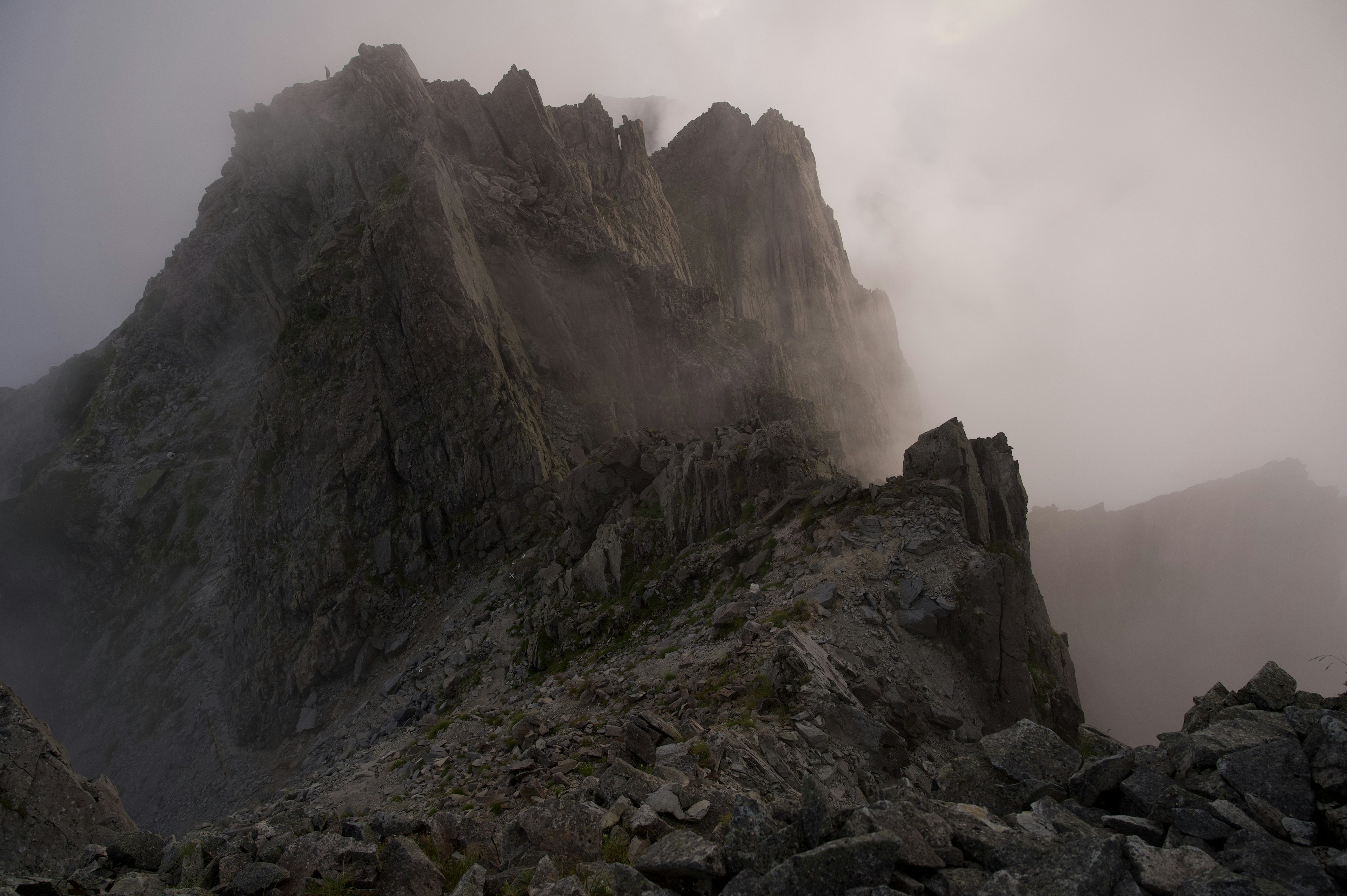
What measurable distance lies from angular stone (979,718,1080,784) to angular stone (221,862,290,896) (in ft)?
35.3

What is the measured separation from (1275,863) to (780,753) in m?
7.47

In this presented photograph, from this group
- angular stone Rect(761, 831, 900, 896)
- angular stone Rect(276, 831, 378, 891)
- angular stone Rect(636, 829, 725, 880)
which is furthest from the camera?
angular stone Rect(276, 831, 378, 891)

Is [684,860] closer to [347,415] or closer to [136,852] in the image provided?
[136,852]

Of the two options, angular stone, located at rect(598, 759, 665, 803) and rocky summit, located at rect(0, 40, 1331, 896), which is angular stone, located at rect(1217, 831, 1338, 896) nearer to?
rocky summit, located at rect(0, 40, 1331, 896)

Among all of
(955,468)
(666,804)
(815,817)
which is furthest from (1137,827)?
(955,468)

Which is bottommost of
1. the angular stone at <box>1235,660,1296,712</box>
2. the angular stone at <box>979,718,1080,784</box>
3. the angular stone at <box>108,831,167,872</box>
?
the angular stone at <box>1235,660,1296,712</box>

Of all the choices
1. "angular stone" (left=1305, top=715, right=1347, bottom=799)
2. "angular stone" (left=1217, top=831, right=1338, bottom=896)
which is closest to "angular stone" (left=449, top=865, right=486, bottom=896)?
"angular stone" (left=1217, top=831, right=1338, bottom=896)

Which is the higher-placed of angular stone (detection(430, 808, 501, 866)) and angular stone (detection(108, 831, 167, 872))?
angular stone (detection(108, 831, 167, 872))

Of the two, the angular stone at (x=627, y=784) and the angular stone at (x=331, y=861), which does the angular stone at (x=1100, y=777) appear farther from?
the angular stone at (x=331, y=861)

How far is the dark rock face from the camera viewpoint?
10.8 m

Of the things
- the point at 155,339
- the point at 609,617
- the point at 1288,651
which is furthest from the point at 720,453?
the point at 1288,651

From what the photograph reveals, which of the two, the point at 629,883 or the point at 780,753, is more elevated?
the point at 629,883

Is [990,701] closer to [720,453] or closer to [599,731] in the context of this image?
[599,731]

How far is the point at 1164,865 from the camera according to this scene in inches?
223
